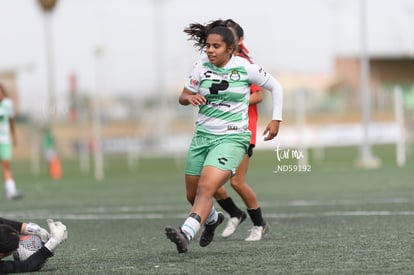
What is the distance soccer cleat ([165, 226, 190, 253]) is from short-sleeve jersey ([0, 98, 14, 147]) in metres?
10.6

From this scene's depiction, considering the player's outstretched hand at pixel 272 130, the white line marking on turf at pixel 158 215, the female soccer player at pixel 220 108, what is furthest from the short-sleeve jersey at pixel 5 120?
the player's outstretched hand at pixel 272 130

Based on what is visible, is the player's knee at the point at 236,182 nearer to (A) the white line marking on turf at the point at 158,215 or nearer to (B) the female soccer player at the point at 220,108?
(B) the female soccer player at the point at 220,108

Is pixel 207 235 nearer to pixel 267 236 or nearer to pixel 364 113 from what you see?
pixel 267 236

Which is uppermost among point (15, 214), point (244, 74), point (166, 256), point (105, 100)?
point (244, 74)

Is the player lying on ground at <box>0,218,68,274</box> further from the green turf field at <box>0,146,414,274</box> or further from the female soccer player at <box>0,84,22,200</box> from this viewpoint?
the female soccer player at <box>0,84,22,200</box>

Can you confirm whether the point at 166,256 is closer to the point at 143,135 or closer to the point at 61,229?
the point at 61,229

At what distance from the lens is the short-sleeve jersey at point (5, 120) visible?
1822 cm

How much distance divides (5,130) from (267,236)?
916cm

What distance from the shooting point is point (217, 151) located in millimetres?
8711

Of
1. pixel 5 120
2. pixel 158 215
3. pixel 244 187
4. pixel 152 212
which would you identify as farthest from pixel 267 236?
pixel 5 120

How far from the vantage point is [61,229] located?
7.96 m

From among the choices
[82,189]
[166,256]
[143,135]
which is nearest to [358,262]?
[166,256]

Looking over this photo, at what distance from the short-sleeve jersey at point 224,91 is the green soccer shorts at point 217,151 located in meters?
0.07

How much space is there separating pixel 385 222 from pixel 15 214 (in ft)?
20.1
